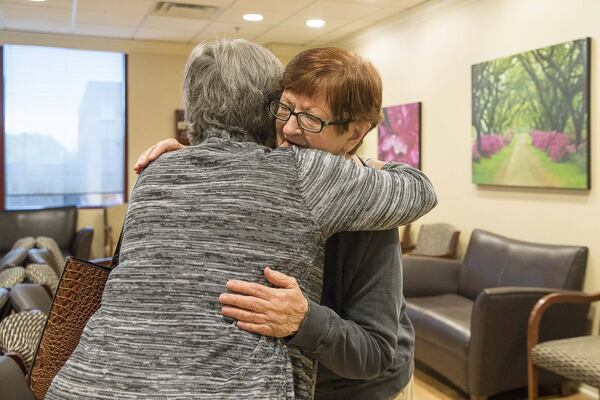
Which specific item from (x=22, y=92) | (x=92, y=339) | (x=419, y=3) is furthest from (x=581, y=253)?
(x=22, y=92)

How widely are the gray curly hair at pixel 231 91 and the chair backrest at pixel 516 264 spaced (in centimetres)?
295

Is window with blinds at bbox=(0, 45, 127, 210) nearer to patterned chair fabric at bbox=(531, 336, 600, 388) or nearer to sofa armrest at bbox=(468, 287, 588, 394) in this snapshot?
sofa armrest at bbox=(468, 287, 588, 394)

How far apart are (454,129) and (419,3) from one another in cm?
109

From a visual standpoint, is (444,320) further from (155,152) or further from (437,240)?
(155,152)

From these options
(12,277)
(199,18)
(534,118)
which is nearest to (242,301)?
(12,277)

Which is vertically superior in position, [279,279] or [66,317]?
[279,279]

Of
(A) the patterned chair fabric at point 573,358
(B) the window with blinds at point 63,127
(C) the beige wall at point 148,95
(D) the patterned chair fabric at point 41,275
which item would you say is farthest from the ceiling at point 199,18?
(A) the patterned chair fabric at point 573,358

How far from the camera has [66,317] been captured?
3.90 ft

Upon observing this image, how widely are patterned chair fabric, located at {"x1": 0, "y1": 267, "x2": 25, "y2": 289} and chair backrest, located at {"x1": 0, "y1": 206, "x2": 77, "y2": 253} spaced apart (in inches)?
124

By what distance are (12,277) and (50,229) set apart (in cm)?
337

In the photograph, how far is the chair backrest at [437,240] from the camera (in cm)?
480

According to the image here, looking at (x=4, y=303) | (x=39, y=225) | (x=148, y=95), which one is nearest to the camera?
(x=4, y=303)

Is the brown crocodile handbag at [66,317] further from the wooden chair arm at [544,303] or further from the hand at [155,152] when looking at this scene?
the wooden chair arm at [544,303]

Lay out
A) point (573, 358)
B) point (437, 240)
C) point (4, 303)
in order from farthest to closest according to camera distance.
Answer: point (437, 240)
point (573, 358)
point (4, 303)
